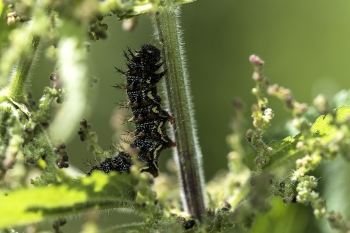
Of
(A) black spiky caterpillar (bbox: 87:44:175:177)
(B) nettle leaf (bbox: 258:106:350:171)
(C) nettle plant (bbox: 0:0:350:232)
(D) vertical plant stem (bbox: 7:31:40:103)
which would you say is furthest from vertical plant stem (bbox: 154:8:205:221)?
(D) vertical plant stem (bbox: 7:31:40:103)

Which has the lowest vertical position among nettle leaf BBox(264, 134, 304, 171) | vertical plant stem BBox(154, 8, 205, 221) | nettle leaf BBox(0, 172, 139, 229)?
nettle leaf BBox(0, 172, 139, 229)

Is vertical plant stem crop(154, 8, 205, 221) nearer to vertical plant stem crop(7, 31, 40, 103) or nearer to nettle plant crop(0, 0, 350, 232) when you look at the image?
nettle plant crop(0, 0, 350, 232)

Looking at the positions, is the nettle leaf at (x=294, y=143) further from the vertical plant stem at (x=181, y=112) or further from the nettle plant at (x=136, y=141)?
the vertical plant stem at (x=181, y=112)

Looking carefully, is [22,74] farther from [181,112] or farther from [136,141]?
[136,141]

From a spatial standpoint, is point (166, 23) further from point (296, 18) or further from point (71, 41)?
point (296, 18)

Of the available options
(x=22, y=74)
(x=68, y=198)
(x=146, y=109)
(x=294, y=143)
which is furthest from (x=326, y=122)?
(x=22, y=74)

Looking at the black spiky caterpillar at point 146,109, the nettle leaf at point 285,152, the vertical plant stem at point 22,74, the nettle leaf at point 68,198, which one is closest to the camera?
the nettle leaf at point 68,198

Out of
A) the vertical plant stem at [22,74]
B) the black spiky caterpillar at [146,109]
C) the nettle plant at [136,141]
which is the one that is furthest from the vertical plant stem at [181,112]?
the vertical plant stem at [22,74]
